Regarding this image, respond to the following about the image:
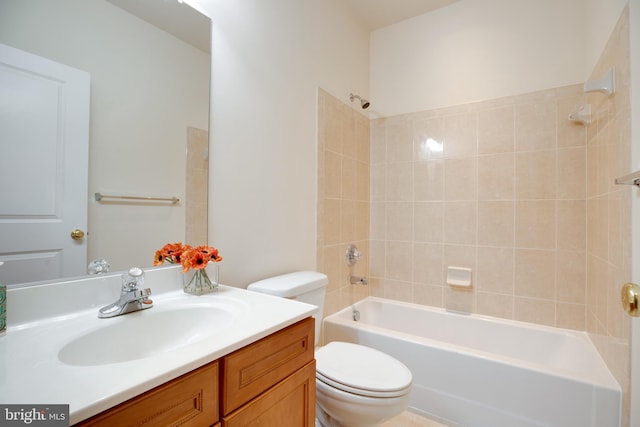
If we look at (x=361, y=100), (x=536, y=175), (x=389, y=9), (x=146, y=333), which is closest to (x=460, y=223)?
(x=536, y=175)

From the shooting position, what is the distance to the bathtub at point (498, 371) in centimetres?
131

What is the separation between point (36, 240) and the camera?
0.83 metres

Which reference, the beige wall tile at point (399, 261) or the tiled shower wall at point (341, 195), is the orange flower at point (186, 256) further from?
the beige wall tile at point (399, 261)

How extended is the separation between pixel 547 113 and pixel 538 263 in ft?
3.22

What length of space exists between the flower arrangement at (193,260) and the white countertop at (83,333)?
0.12 ft

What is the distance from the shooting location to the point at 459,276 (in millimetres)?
2129

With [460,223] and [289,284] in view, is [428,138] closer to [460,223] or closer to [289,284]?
[460,223]

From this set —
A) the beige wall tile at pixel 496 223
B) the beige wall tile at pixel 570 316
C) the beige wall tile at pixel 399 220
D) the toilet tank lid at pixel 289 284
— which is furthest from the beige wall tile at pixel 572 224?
the toilet tank lid at pixel 289 284

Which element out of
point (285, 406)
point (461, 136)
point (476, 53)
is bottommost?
point (285, 406)

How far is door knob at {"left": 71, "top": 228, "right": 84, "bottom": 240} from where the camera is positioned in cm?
90

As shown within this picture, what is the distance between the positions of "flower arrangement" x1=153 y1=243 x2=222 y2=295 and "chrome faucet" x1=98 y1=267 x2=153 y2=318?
0.16 metres

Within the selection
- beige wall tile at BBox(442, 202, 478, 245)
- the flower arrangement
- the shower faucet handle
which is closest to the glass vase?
the flower arrangement

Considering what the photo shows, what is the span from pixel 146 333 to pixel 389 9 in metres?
2.60

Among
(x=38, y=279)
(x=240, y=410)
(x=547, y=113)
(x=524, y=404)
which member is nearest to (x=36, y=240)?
(x=38, y=279)
